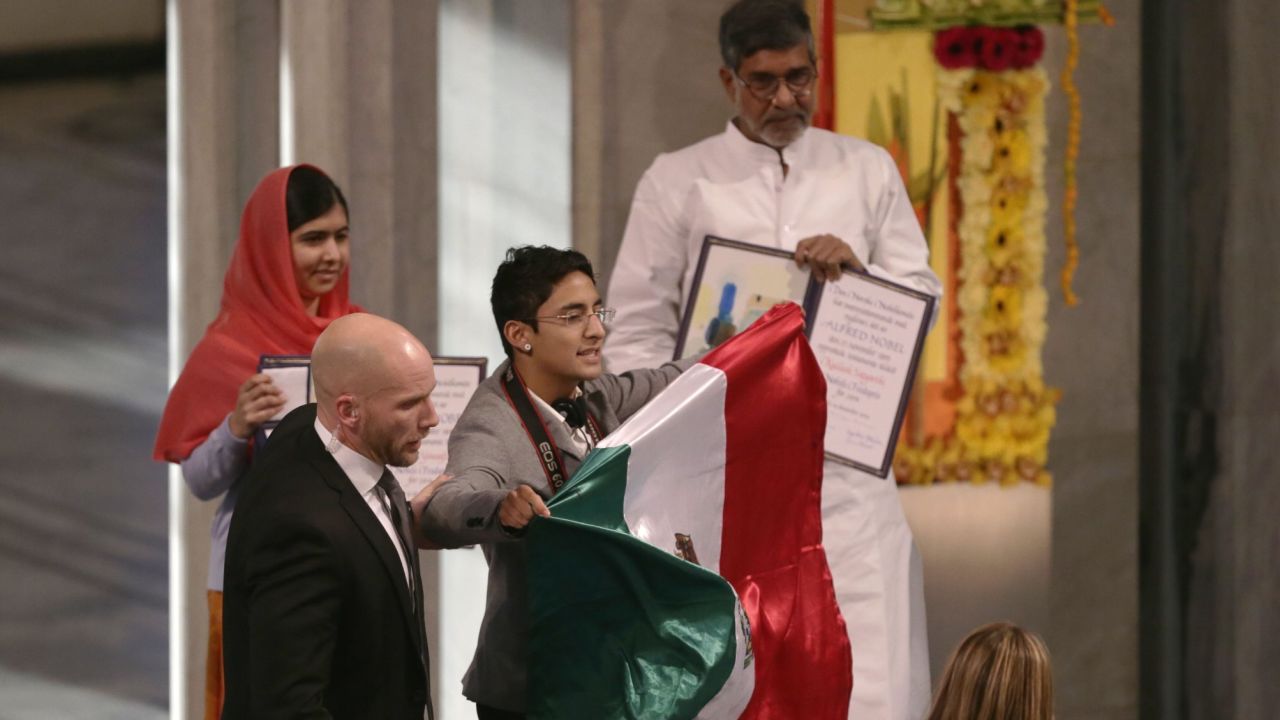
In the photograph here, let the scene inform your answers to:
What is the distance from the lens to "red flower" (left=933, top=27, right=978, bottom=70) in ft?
20.0

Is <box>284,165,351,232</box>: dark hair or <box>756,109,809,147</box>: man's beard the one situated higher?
<box>756,109,809,147</box>: man's beard

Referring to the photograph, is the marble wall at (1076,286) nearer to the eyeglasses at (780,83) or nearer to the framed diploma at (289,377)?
the eyeglasses at (780,83)

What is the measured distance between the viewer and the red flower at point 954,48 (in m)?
6.10

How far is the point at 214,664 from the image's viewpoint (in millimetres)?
4656

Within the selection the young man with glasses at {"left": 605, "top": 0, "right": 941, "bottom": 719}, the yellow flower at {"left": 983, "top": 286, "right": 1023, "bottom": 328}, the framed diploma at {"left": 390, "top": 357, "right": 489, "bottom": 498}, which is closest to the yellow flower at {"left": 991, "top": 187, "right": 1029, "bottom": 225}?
the yellow flower at {"left": 983, "top": 286, "right": 1023, "bottom": 328}

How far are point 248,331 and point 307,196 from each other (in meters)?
0.39

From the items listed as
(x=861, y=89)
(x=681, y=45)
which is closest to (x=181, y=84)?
(x=681, y=45)

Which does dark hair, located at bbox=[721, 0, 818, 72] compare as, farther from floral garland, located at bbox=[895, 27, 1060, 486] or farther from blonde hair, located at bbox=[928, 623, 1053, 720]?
blonde hair, located at bbox=[928, 623, 1053, 720]

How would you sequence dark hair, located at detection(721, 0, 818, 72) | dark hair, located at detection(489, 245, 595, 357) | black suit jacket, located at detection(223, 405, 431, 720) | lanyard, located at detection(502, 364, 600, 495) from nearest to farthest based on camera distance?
black suit jacket, located at detection(223, 405, 431, 720)
lanyard, located at detection(502, 364, 600, 495)
dark hair, located at detection(489, 245, 595, 357)
dark hair, located at detection(721, 0, 818, 72)

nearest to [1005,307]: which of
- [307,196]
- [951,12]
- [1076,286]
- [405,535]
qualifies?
[1076,286]

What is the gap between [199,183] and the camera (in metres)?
5.75

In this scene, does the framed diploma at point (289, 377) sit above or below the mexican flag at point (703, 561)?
above

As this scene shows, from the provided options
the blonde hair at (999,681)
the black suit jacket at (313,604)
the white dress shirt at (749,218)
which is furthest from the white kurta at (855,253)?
the black suit jacket at (313,604)

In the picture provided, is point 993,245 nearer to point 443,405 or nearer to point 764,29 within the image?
point 764,29
